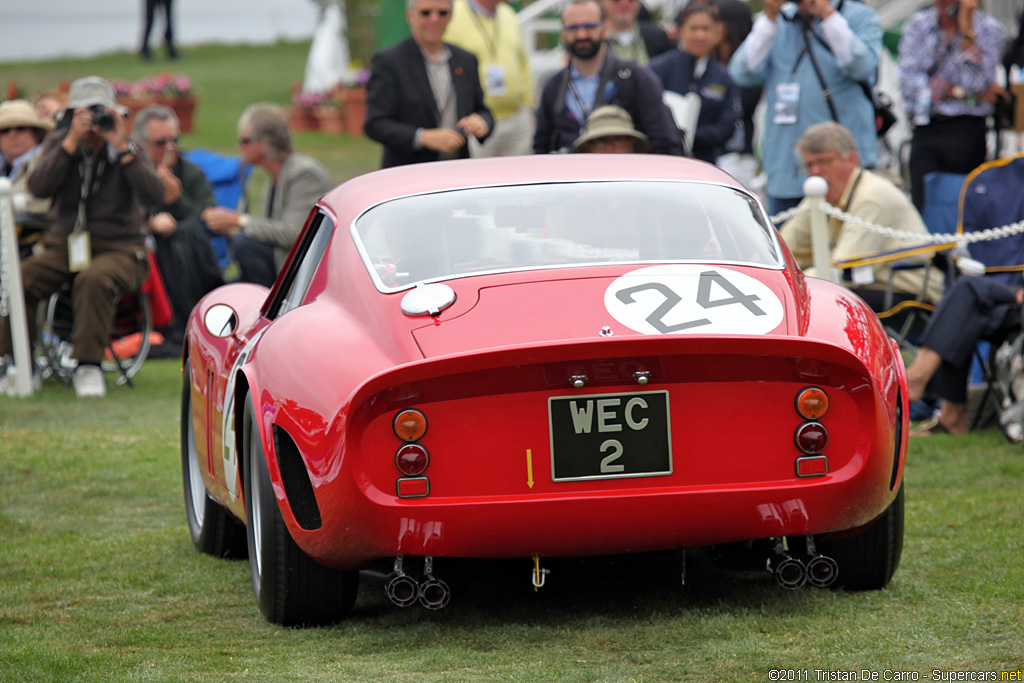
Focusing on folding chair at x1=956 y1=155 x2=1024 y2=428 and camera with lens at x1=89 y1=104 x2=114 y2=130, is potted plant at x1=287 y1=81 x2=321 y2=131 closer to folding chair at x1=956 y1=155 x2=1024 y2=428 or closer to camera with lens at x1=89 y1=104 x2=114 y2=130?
camera with lens at x1=89 y1=104 x2=114 y2=130

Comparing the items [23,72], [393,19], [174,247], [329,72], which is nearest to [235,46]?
[23,72]

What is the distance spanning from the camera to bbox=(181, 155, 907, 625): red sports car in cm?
378

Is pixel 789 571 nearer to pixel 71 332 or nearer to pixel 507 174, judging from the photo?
pixel 507 174

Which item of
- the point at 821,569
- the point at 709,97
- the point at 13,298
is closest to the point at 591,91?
the point at 709,97

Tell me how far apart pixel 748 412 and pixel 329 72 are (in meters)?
25.7

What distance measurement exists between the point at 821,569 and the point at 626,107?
481cm

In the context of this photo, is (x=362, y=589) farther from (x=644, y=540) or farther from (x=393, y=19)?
(x=393, y=19)

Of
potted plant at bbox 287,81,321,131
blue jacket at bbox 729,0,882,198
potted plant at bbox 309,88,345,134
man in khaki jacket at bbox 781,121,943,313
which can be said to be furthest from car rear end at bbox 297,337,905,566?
potted plant at bbox 287,81,321,131

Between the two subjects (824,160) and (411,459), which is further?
(824,160)

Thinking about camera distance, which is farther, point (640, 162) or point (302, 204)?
point (302, 204)

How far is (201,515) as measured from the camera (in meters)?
5.79

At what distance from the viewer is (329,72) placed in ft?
93.9

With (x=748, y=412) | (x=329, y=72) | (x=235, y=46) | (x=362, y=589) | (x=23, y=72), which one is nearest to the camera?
(x=748, y=412)

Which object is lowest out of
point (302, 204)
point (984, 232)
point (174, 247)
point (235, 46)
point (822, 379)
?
point (235, 46)
